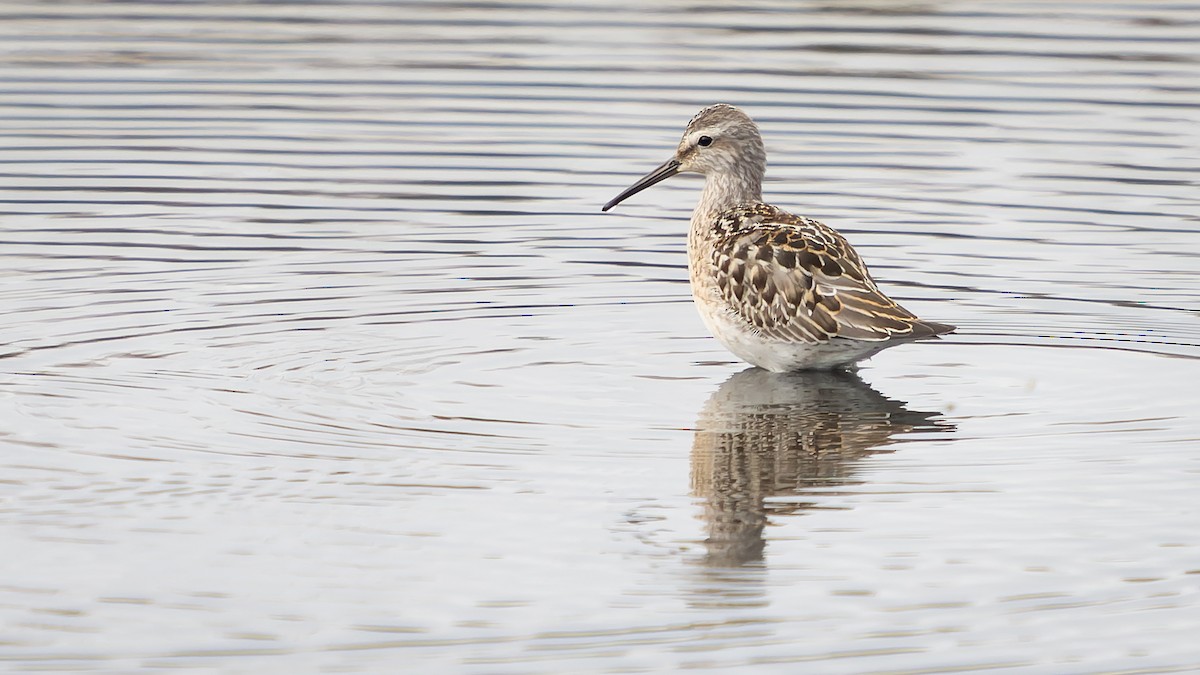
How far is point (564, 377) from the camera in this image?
10547 mm

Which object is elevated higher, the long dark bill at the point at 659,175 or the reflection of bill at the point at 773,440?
the long dark bill at the point at 659,175

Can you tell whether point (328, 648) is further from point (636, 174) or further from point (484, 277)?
point (636, 174)

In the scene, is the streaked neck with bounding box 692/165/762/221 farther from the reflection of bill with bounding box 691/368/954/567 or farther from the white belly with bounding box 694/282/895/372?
the reflection of bill with bounding box 691/368/954/567

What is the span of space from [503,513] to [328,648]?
150cm

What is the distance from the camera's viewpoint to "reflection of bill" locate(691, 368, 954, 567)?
8.39m

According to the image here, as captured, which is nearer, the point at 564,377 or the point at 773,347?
the point at 564,377

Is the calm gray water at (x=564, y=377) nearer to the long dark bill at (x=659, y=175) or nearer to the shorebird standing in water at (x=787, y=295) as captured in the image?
the shorebird standing in water at (x=787, y=295)

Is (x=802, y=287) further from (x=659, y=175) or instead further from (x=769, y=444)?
(x=659, y=175)

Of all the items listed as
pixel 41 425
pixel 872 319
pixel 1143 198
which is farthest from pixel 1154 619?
pixel 1143 198

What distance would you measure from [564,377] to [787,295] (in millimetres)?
1184

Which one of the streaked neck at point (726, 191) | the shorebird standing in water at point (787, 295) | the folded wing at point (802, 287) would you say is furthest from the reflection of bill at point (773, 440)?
the streaked neck at point (726, 191)

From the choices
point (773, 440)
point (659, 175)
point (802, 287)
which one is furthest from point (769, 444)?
point (659, 175)

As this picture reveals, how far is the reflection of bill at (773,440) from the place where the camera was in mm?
8391

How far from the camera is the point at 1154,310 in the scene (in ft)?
39.6
